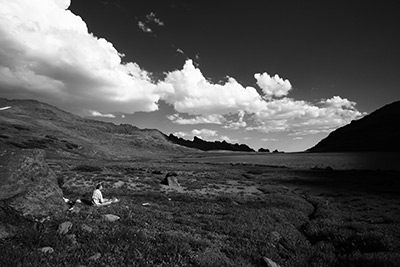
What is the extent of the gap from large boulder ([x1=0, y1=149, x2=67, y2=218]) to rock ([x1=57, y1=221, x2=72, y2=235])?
171cm

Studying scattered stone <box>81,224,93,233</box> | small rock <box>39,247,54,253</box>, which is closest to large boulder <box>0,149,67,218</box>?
scattered stone <box>81,224,93,233</box>

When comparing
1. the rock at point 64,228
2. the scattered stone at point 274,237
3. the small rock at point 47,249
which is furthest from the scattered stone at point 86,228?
the scattered stone at point 274,237

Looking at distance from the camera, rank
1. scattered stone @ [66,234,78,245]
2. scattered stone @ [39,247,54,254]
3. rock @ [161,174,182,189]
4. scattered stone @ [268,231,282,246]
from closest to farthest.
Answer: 1. scattered stone @ [39,247,54,254]
2. scattered stone @ [66,234,78,245]
3. scattered stone @ [268,231,282,246]
4. rock @ [161,174,182,189]

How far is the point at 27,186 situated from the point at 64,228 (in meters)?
4.22

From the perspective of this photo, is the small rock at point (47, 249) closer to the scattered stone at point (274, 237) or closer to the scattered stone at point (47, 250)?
the scattered stone at point (47, 250)

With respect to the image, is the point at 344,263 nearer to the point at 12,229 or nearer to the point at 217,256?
the point at 217,256

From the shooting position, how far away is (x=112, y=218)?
13984 mm

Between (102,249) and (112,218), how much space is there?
4.92m

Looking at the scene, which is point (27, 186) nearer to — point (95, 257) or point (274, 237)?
point (95, 257)

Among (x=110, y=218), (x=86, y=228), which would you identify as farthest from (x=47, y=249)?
(x=110, y=218)

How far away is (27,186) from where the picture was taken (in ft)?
42.4

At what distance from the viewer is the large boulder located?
1127cm

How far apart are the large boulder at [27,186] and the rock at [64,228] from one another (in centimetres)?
171

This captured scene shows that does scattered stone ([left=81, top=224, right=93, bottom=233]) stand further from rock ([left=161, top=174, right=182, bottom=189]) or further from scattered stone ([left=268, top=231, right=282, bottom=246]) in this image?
rock ([left=161, top=174, right=182, bottom=189])
